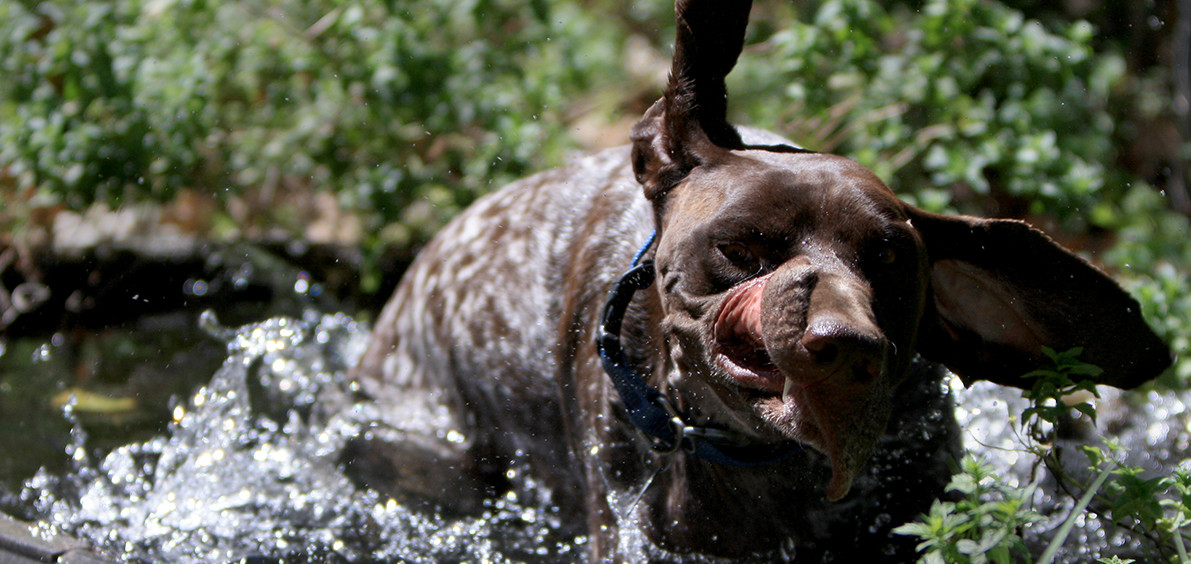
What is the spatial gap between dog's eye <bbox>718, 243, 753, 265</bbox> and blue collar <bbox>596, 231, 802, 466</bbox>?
→ 468 millimetres

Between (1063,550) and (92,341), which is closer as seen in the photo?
(1063,550)

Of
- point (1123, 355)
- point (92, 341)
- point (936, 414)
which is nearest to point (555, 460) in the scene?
point (936, 414)

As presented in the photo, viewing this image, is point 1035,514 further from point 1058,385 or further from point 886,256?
point 886,256

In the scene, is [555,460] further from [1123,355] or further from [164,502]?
[1123,355]

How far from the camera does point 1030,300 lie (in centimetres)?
253

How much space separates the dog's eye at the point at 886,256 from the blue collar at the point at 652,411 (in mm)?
523

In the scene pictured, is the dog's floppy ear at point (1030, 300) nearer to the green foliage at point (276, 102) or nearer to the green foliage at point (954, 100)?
the green foliage at point (954, 100)

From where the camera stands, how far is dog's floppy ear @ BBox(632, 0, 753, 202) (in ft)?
8.48

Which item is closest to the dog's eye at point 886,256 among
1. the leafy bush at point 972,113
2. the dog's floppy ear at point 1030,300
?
the dog's floppy ear at point 1030,300

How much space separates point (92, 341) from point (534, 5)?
8.00ft

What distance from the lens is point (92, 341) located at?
15.0 feet

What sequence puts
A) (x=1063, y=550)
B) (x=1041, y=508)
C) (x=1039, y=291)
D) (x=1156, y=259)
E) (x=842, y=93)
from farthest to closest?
(x=842, y=93) → (x=1156, y=259) → (x=1041, y=508) → (x=1063, y=550) → (x=1039, y=291)

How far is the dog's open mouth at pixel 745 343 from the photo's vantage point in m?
2.18

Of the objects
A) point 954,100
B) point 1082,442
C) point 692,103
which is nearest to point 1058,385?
point 692,103
